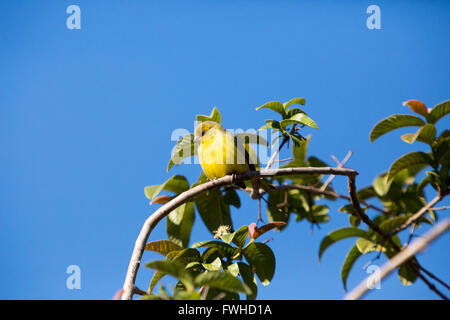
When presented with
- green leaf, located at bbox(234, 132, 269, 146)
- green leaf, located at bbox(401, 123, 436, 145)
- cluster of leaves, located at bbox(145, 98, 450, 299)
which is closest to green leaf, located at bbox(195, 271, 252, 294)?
cluster of leaves, located at bbox(145, 98, 450, 299)

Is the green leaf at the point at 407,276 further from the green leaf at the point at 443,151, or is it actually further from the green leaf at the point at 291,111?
the green leaf at the point at 291,111

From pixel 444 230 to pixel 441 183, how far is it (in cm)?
247

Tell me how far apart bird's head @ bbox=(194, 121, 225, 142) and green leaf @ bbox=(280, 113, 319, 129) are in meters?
0.61

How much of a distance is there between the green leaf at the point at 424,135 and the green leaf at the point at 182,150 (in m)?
1.70

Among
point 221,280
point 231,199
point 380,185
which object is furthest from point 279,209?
point 221,280

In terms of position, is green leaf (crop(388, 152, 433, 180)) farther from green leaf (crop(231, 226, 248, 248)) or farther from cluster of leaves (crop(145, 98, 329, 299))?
green leaf (crop(231, 226, 248, 248))

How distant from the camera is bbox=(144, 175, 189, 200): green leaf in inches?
121

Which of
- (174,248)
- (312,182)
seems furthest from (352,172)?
(312,182)

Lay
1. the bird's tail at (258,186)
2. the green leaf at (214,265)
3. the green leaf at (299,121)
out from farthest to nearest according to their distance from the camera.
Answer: the bird's tail at (258,186)
the green leaf at (299,121)
the green leaf at (214,265)

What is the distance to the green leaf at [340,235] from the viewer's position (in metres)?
3.23

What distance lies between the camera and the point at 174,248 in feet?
8.41

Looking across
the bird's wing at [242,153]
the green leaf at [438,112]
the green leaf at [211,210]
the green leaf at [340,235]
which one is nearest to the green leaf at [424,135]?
the green leaf at [438,112]

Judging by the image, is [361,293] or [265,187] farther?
[265,187]
